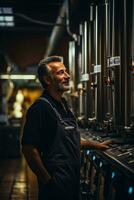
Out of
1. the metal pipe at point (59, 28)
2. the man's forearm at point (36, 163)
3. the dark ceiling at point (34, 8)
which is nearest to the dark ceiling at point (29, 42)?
the dark ceiling at point (34, 8)

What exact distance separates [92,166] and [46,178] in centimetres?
219

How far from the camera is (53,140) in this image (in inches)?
187

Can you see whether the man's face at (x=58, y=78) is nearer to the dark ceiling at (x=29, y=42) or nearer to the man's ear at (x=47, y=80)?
the man's ear at (x=47, y=80)

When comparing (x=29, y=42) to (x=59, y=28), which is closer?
(x=59, y=28)

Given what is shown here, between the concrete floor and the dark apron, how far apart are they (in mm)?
5711

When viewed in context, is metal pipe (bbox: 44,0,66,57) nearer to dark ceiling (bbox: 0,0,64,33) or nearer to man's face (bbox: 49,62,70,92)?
dark ceiling (bbox: 0,0,64,33)

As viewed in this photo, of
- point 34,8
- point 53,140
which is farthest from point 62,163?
point 34,8

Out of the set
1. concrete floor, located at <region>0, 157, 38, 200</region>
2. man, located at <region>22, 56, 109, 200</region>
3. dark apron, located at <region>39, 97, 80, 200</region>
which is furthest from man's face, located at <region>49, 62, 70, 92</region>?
concrete floor, located at <region>0, 157, 38, 200</region>

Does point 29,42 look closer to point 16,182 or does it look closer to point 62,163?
point 16,182

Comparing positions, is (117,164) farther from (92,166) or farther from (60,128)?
(92,166)

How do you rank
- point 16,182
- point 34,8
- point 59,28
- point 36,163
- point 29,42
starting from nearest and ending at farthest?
point 36,163 → point 16,182 → point 59,28 → point 34,8 → point 29,42

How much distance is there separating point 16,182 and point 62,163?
819cm

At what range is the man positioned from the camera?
464 centimetres

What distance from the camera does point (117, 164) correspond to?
4.56 meters
